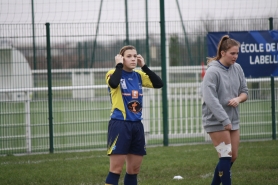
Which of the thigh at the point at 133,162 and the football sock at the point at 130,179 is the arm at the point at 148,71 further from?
the football sock at the point at 130,179

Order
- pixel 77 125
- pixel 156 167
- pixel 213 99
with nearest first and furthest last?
1. pixel 213 99
2. pixel 156 167
3. pixel 77 125

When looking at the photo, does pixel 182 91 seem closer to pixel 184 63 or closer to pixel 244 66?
pixel 184 63

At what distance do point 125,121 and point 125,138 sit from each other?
19 cm

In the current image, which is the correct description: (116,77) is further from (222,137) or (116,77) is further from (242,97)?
(242,97)

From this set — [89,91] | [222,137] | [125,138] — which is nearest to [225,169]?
[222,137]

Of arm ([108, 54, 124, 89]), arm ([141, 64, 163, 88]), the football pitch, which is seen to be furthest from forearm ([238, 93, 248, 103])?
the football pitch

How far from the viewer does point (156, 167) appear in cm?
976

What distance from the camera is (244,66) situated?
1280 cm

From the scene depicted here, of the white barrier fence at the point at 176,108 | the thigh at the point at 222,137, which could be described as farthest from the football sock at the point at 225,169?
the white barrier fence at the point at 176,108

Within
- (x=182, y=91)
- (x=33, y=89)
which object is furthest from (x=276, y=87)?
(x=33, y=89)

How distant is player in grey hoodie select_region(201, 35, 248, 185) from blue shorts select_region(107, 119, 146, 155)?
870mm

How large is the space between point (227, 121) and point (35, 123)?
660cm

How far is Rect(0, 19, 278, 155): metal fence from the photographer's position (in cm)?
1232

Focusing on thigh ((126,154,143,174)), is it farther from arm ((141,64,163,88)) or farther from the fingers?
the fingers
